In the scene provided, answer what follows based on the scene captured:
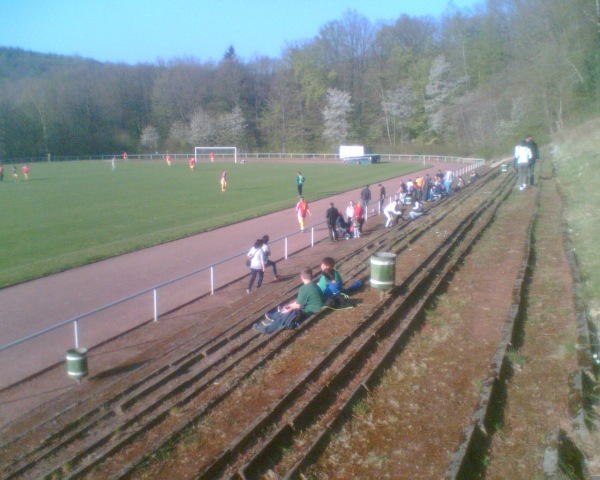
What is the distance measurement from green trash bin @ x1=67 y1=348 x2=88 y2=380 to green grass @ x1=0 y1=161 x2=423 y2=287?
22.9 ft

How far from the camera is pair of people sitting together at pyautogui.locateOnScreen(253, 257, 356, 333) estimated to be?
970 centimetres

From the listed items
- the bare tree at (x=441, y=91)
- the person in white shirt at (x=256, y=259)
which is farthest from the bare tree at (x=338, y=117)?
the person in white shirt at (x=256, y=259)

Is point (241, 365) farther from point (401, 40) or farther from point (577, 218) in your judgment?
point (401, 40)

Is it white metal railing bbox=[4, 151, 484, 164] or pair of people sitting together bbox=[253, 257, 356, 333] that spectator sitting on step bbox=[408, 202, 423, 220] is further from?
white metal railing bbox=[4, 151, 484, 164]

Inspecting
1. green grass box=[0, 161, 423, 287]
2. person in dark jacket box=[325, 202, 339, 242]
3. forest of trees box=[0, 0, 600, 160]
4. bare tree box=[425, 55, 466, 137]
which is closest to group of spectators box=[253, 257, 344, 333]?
green grass box=[0, 161, 423, 287]

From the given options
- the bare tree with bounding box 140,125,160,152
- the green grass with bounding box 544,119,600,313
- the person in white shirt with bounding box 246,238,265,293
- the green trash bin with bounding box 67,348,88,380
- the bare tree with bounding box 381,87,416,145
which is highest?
the bare tree with bounding box 381,87,416,145

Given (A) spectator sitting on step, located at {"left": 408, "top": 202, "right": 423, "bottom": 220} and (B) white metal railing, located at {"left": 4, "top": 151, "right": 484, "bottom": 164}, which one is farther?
(B) white metal railing, located at {"left": 4, "top": 151, "right": 484, "bottom": 164}

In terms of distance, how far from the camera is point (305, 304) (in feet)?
33.4

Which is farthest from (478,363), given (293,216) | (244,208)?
(244,208)

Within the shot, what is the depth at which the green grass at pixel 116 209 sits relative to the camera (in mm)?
18812

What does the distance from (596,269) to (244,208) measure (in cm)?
2017

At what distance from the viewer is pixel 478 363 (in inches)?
306

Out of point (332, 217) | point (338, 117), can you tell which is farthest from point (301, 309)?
point (338, 117)

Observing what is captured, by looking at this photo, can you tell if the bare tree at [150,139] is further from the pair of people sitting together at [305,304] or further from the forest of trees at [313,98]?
the pair of people sitting together at [305,304]
